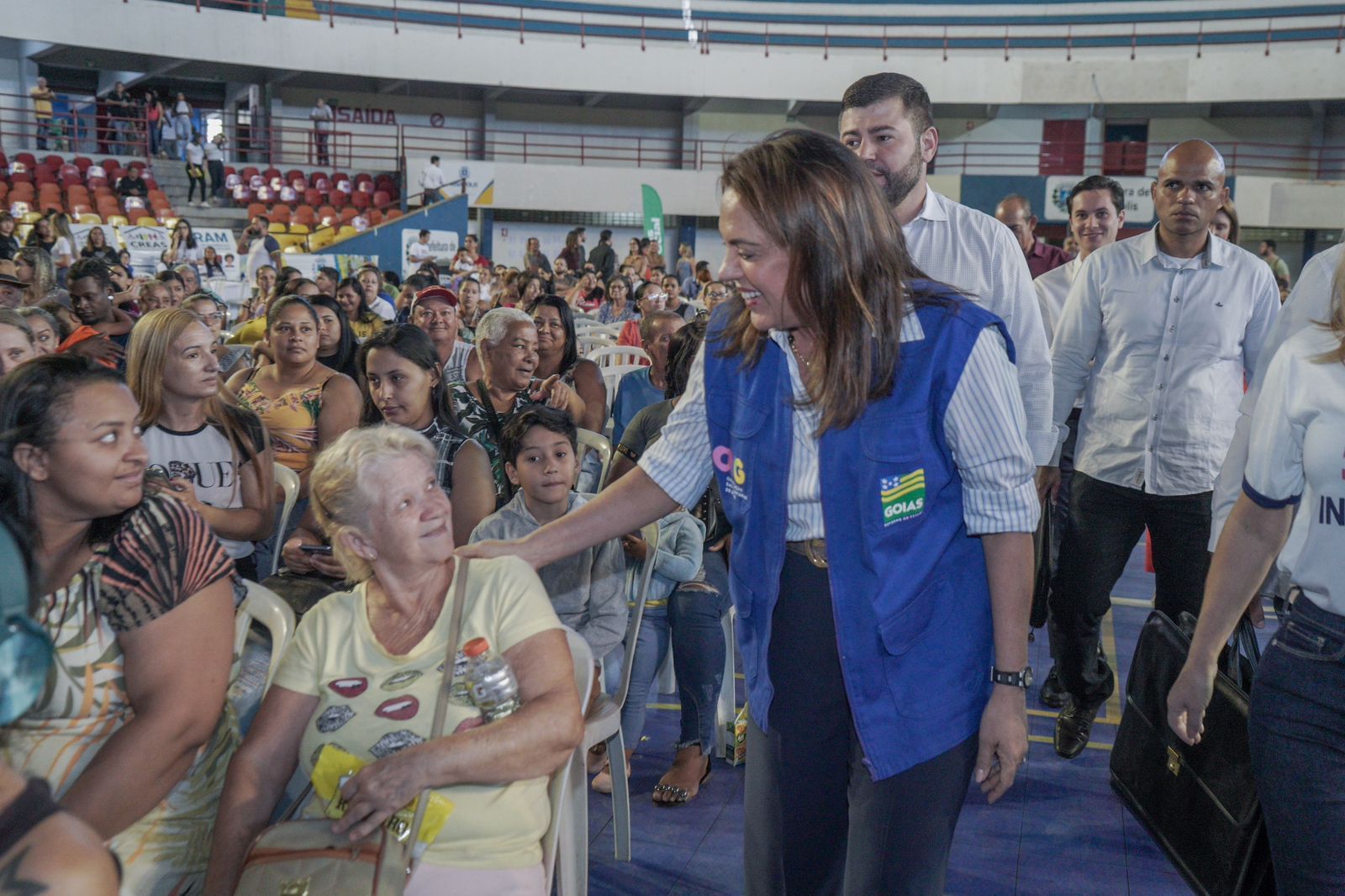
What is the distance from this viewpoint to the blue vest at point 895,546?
1420 mm

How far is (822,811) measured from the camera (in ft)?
5.24

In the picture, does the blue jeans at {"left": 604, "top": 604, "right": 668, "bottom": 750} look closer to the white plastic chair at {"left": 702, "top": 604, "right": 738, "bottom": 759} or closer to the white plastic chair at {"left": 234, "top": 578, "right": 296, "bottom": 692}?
the white plastic chair at {"left": 702, "top": 604, "right": 738, "bottom": 759}

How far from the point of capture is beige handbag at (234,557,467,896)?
5.05 feet

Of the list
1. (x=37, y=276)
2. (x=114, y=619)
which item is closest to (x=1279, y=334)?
(x=114, y=619)

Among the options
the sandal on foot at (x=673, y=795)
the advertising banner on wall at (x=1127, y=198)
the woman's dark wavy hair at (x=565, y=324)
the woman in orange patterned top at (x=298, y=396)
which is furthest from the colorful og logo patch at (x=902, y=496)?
the advertising banner on wall at (x=1127, y=198)

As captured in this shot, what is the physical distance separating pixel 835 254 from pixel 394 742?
105 cm

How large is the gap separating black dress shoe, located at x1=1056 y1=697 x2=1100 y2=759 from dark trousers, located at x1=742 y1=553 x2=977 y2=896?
2.02 m

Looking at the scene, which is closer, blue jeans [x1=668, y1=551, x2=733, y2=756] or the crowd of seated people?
the crowd of seated people

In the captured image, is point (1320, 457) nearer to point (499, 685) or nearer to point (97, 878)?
point (499, 685)

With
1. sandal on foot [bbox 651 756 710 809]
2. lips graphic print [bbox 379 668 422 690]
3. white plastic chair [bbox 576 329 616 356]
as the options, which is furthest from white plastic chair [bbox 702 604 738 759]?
white plastic chair [bbox 576 329 616 356]

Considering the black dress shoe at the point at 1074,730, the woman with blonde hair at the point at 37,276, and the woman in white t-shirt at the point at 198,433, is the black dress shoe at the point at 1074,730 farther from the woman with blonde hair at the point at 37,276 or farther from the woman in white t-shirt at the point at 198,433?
the woman with blonde hair at the point at 37,276

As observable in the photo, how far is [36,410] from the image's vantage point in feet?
5.81

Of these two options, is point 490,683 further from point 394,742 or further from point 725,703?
point 725,703

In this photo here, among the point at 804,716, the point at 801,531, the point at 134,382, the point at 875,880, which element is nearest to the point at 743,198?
the point at 801,531
